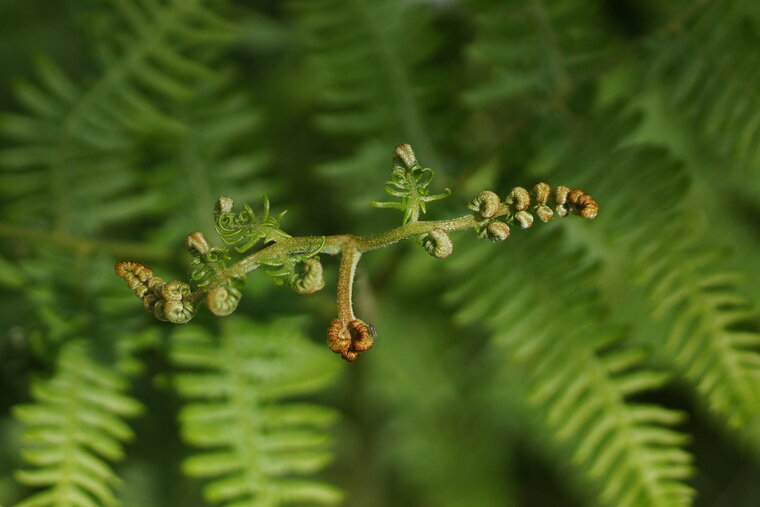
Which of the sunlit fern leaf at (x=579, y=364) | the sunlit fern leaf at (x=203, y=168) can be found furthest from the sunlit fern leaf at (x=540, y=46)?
the sunlit fern leaf at (x=203, y=168)

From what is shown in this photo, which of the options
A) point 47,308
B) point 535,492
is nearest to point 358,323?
point 47,308

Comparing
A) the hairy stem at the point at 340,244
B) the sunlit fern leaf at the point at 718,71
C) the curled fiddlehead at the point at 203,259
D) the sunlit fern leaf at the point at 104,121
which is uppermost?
the sunlit fern leaf at the point at 104,121

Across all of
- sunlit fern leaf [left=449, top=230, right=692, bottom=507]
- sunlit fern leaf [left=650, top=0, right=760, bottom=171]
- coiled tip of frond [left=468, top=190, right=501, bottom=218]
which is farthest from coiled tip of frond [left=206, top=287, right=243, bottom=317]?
sunlit fern leaf [left=650, top=0, right=760, bottom=171]

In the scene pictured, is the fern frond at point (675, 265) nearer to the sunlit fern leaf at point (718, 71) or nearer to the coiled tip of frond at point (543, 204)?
the sunlit fern leaf at point (718, 71)

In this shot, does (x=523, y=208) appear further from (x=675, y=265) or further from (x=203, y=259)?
(x=675, y=265)

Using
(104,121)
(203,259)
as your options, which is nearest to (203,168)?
(104,121)

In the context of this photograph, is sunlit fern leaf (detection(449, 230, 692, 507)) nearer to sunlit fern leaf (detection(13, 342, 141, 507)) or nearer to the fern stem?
the fern stem
